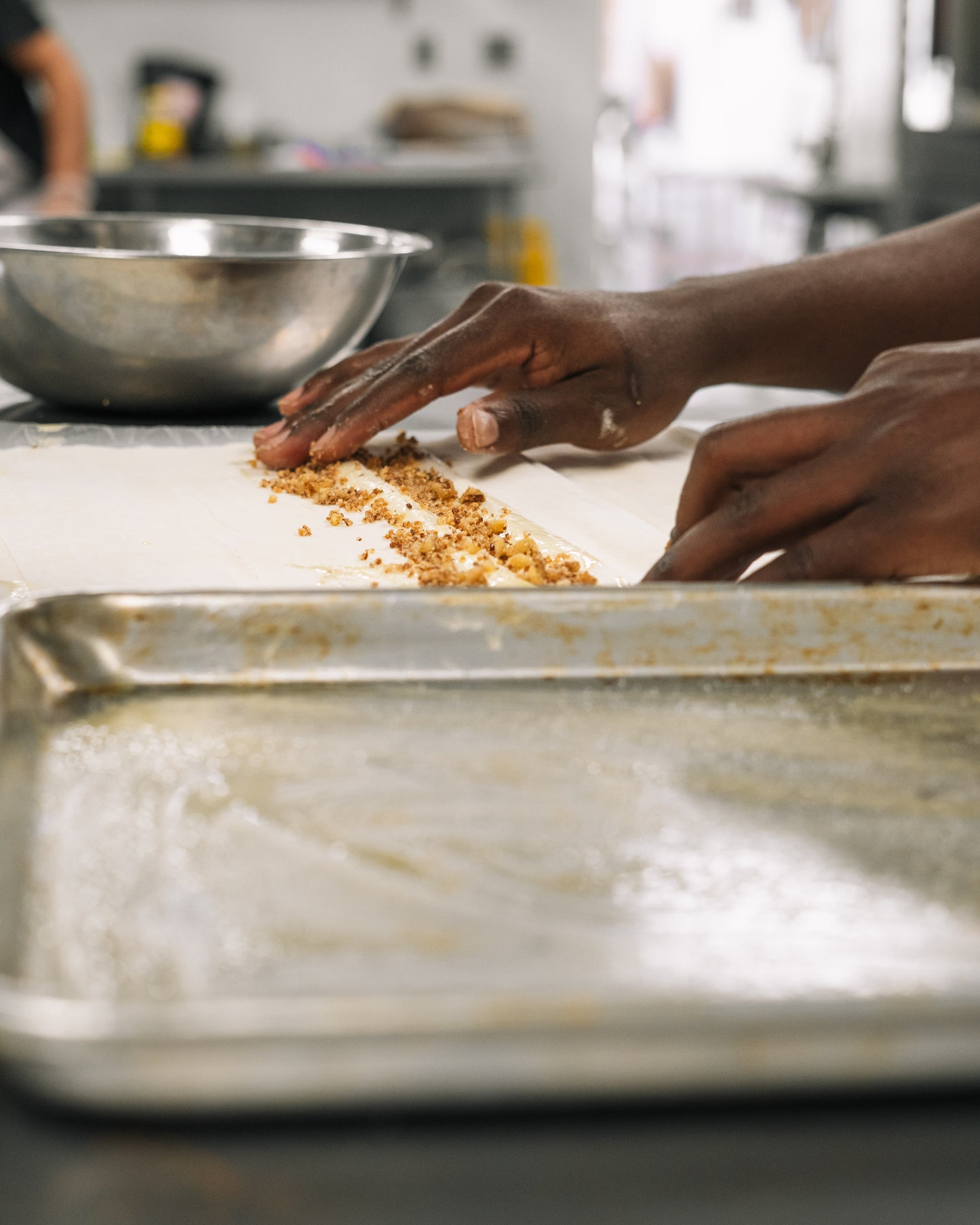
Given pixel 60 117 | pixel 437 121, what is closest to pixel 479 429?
pixel 60 117

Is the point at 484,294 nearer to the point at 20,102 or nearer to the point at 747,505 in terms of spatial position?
the point at 747,505

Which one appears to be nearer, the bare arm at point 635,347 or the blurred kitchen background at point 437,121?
the bare arm at point 635,347

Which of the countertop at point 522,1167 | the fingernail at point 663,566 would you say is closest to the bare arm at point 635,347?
the fingernail at point 663,566

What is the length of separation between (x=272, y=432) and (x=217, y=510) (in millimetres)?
147

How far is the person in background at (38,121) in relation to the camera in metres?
2.94

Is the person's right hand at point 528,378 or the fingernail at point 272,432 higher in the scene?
the person's right hand at point 528,378

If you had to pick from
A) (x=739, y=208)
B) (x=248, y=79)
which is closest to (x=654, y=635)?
(x=248, y=79)

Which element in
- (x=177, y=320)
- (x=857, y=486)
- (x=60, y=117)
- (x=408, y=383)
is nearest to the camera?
(x=857, y=486)

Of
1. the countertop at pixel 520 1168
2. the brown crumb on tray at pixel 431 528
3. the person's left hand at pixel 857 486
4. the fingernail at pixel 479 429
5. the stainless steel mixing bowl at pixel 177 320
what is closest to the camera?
the countertop at pixel 520 1168

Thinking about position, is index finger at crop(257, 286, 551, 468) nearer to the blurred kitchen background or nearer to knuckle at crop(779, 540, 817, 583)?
knuckle at crop(779, 540, 817, 583)

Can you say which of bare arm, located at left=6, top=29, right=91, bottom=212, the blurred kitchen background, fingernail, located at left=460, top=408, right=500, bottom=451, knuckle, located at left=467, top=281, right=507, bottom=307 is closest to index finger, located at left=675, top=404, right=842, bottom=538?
fingernail, located at left=460, top=408, right=500, bottom=451

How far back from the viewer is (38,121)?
10.2 feet

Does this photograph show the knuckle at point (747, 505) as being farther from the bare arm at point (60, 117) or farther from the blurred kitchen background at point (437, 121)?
the blurred kitchen background at point (437, 121)

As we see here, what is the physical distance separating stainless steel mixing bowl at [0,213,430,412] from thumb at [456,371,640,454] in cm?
21
